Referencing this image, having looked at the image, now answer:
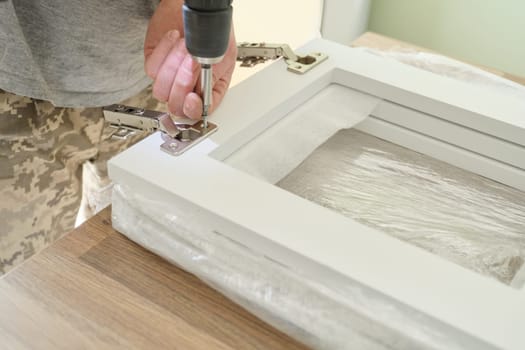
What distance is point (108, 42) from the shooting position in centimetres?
65

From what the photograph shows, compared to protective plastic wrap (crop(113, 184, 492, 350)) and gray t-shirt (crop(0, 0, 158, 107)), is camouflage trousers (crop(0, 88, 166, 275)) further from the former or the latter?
protective plastic wrap (crop(113, 184, 492, 350))

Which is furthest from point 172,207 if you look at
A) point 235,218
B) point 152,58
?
point 152,58

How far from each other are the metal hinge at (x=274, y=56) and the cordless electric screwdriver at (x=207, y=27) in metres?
0.24

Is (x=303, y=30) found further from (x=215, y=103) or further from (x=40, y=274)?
(x=40, y=274)

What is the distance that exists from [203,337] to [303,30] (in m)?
1.47

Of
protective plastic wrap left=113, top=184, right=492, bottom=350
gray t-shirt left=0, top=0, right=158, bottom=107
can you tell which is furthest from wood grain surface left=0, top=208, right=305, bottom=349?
gray t-shirt left=0, top=0, right=158, bottom=107

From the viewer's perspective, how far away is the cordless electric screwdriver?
0.42 m

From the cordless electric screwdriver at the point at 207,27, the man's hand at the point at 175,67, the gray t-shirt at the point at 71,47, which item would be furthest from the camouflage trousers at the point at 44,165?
the cordless electric screwdriver at the point at 207,27

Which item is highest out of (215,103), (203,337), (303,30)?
(215,103)

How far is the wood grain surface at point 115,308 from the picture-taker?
1.40 ft

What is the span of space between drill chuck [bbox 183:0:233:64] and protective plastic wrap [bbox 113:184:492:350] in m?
0.14

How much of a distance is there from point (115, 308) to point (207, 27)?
0.85 ft

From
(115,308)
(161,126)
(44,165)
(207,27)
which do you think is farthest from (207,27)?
(44,165)

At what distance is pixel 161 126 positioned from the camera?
0.53m
